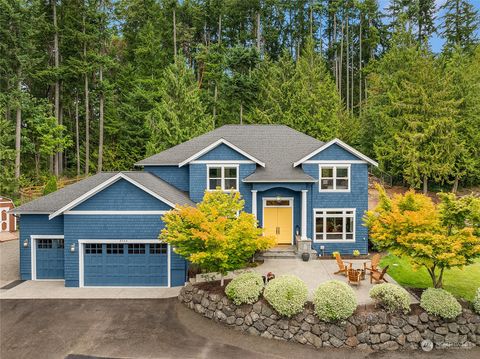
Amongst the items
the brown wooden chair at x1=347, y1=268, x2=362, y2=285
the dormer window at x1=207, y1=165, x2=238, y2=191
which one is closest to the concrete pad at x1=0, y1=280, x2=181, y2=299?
the dormer window at x1=207, y1=165, x2=238, y2=191

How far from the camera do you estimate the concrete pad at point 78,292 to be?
13.6 metres

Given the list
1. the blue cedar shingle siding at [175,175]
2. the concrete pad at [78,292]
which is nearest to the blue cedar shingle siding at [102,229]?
the concrete pad at [78,292]

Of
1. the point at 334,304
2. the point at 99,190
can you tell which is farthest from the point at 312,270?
the point at 99,190

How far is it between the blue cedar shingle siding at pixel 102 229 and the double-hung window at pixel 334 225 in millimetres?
9103

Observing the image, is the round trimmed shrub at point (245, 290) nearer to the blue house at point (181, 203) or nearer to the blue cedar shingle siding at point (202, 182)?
the blue house at point (181, 203)

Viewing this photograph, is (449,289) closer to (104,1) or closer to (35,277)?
(35,277)

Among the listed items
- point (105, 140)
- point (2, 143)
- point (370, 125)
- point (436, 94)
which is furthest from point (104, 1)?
point (436, 94)

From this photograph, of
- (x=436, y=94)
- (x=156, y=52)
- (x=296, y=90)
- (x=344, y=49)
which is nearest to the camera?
(x=436, y=94)

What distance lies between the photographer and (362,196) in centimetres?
1828

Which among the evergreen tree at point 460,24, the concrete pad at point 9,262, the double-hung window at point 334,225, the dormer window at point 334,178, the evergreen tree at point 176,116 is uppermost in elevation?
the evergreen tree at point 460,24

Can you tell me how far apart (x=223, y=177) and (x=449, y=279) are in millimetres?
12212

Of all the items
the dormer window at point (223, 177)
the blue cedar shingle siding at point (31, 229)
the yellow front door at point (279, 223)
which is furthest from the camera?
the yellow front door at point (279, 223)

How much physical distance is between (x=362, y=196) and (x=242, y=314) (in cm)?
1082

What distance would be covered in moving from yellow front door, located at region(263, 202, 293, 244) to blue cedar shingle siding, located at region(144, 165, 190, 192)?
17.1 feet
